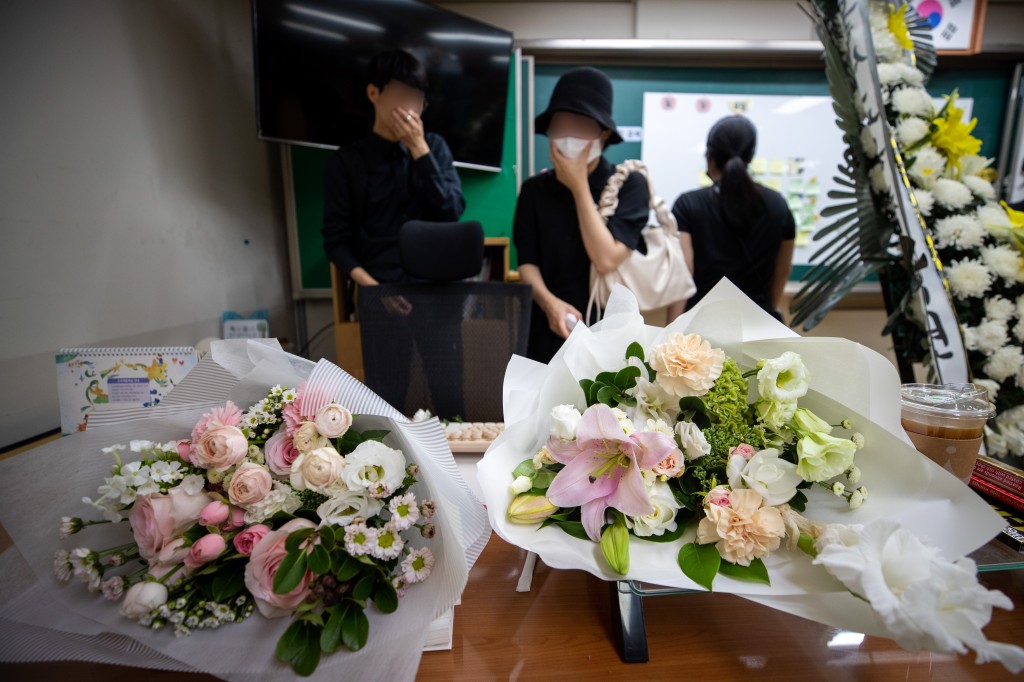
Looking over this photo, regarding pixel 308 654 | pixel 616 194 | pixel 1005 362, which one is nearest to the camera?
pixel 308 654

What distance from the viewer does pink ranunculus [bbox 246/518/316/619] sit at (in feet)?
1.43

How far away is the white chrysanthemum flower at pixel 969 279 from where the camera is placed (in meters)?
0.99

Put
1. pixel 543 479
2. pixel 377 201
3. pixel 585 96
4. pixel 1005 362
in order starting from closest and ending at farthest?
pixel 543 479 < pixel 1005 362 < pixel 585 96 < pixel 377 201

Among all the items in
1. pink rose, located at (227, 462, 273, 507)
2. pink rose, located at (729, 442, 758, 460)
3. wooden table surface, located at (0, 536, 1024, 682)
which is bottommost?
wooden table surface, located at (0, 536, 1024, 682)

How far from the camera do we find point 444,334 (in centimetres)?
124

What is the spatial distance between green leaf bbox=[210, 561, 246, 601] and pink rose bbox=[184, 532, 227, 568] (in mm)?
Answer: 22

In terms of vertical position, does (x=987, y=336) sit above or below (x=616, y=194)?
below

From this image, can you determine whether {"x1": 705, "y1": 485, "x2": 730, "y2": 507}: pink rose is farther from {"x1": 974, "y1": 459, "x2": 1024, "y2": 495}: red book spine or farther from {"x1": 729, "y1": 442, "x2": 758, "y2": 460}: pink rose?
{"x1": 974, "y1": 459, "x2": 1024, "y2": 495}: red book spine

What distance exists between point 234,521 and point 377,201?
4.92 ft

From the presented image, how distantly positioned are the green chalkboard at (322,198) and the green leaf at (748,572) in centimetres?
245

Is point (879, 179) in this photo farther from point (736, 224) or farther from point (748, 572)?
point (748, 572)

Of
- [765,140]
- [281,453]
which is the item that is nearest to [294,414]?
[281,453]

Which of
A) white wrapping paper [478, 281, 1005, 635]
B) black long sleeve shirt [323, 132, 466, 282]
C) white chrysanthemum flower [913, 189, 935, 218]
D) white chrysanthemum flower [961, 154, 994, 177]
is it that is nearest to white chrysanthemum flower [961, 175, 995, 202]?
white chrysanthemum flower [961, 154, 994, 177]

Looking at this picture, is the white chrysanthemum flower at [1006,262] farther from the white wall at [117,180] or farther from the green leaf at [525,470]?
the white wall at [117,180]
